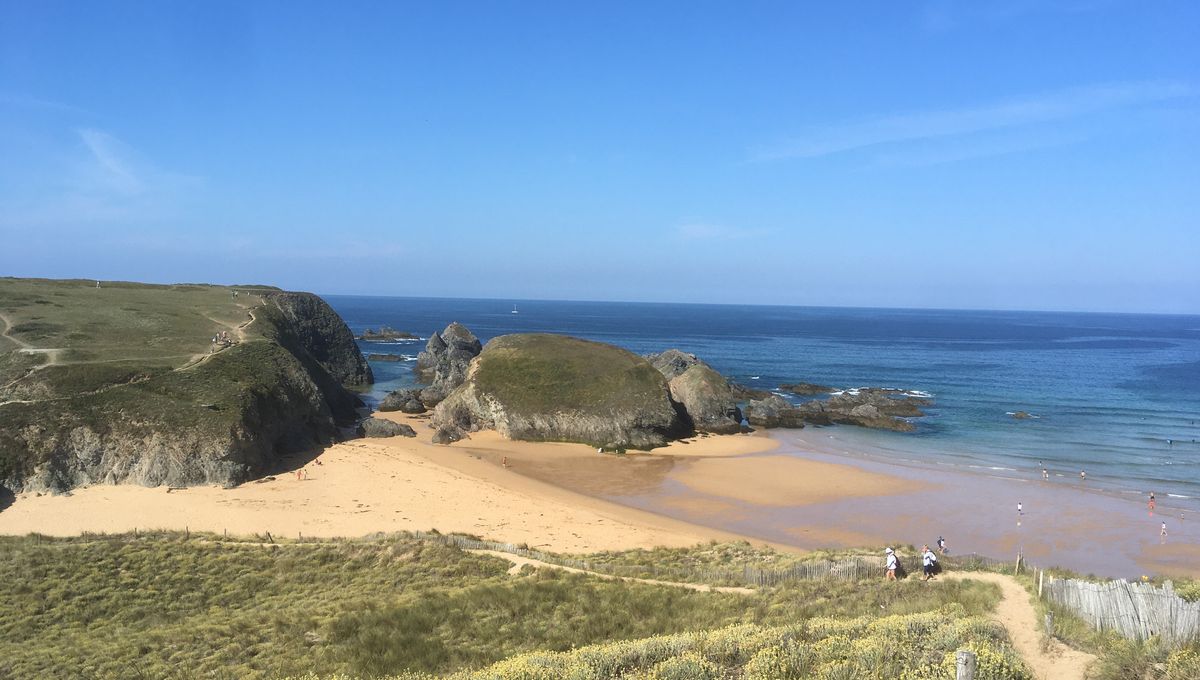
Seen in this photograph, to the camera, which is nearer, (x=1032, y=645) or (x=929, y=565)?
(x=1032, y=645)

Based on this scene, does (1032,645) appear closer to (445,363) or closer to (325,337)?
(445,363)

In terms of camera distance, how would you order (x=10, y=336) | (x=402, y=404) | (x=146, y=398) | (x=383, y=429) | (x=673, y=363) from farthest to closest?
(x=673, y=363)
(x=402, y=404)
(x=383, y=429)
(x=10, y=336)
(x=146, y=398)

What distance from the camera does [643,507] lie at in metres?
34.6

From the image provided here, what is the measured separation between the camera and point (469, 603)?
60.4 ft

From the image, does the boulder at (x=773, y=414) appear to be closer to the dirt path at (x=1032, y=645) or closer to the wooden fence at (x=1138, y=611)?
the dirt path at (x=1032, y=645)

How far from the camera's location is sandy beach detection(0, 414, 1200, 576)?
93.7 feet

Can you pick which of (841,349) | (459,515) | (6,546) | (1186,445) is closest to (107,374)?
(6,546)

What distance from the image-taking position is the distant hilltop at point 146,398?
33000 millimetres

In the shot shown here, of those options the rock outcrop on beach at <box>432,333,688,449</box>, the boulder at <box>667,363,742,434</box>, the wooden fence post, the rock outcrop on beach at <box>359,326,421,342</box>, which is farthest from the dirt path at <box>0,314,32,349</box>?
the rock outcrop on beach at <box>359,326,421,342</box>

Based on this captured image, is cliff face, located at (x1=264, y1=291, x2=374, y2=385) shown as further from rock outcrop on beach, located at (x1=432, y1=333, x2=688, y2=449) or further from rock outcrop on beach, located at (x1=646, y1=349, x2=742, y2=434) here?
rock outcrop on beach, located at (x1=646, y1=349, x2=742, y2=434)

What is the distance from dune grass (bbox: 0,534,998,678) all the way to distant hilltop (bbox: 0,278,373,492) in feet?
31.3

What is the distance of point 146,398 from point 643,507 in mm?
27460

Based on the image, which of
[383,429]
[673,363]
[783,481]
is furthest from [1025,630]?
[673,363]

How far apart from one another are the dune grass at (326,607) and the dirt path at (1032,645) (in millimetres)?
657
